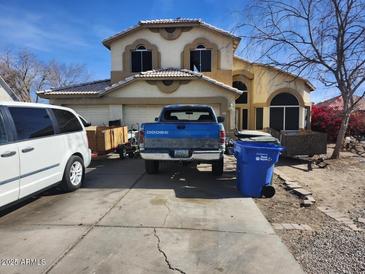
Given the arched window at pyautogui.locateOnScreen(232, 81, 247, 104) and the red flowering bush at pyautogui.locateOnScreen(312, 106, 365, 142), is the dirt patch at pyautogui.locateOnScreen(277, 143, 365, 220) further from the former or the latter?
the arched window at pyautogui.locateOnScreen(232, 81, 247, 104)

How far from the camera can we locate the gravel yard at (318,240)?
383 cm

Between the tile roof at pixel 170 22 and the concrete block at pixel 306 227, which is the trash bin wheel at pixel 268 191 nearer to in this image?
the concrete block at pixel 306 227

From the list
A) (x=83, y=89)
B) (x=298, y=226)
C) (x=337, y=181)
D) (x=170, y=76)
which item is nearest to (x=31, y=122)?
(x=298, y=226)

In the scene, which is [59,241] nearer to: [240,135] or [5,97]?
[240,135]

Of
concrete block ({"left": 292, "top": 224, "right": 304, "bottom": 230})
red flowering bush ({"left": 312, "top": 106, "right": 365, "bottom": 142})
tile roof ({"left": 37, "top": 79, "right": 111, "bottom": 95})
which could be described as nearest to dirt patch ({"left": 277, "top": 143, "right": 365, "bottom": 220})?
concrete block ({"left": 292, "top": 224, "right": 304, "bottom": 230})

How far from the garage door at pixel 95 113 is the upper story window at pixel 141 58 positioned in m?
3.57

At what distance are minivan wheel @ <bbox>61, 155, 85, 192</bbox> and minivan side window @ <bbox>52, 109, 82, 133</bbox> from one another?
0.66 metres

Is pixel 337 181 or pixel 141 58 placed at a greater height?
pixel 141 58

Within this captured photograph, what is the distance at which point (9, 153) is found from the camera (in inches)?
193

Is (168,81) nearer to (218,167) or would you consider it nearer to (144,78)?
(144,78)

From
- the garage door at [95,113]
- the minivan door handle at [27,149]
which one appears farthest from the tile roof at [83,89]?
the minivan door handle at [27,149]

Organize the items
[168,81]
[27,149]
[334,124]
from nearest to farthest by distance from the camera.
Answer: [27,149] → [168,81] → [334,124]

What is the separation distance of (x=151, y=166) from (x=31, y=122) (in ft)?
12.9

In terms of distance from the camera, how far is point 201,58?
62.1ft
